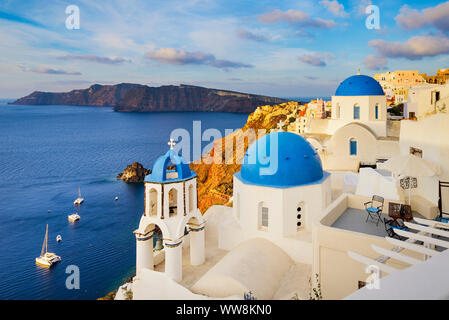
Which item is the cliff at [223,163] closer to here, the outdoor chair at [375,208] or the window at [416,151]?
the window at [416,151]

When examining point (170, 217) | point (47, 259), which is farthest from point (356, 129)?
point (47, 259)

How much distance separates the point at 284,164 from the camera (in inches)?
503

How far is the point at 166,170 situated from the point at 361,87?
18158 millimetres

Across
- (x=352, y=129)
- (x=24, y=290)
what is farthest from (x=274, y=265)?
(x=24, y=290)

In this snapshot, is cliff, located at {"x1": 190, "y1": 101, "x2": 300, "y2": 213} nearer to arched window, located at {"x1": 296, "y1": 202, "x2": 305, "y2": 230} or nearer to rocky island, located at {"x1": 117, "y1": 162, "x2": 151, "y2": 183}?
rocky island, located at {"x1": 117, "y1": 162, "x2": 151, "y2": 183}

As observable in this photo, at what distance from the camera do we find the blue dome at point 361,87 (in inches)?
933

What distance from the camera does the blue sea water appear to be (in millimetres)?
33219

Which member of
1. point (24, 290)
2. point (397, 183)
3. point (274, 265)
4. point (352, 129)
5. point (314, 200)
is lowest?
point (24, 290)

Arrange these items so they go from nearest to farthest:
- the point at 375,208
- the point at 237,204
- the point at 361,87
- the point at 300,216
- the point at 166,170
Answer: the point at 375,208, the point at 166,170, the point at 300,216, the point at 237,204, the point at 361,87

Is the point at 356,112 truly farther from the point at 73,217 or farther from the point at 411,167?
the point at 73,217

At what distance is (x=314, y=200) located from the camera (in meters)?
13.0
